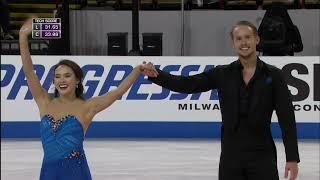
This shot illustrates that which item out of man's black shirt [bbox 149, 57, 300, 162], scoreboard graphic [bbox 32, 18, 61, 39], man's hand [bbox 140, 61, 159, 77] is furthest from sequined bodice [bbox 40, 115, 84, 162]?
scoreboard graphic [bbox 32, 18, 61, 39]

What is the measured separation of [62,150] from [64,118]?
0.53 feet

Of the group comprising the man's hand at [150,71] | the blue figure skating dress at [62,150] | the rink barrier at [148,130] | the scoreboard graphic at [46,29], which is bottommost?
the rink barrier at [148,130]

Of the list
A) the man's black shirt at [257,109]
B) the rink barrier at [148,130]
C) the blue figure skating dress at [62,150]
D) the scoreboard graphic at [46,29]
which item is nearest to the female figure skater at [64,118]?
the blue figure skating dress at [62,150]

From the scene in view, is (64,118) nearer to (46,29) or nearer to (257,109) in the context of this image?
(257,109)

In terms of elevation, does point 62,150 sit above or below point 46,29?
below

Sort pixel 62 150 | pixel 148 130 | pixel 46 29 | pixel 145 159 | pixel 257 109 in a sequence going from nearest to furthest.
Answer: pixel 257 109 < pixel 62 150 < pixel 145 159 < pixel 148 130 < pixel 46 29

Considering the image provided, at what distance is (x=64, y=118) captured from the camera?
11.3 ft

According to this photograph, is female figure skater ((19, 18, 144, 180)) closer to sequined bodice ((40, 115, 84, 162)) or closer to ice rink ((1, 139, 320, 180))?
sequined bodice ((40, 115, 84, 162))

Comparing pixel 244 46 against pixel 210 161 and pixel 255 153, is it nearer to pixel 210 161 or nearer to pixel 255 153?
pixel 255 153

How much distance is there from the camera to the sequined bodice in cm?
339

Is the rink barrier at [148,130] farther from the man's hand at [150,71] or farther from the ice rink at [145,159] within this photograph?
the man's hand at [150,71]

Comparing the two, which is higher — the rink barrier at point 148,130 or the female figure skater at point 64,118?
the female figure skater at point 64,118

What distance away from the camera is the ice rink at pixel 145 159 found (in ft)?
20.6

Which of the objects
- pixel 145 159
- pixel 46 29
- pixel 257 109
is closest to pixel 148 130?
pixel 145 159
